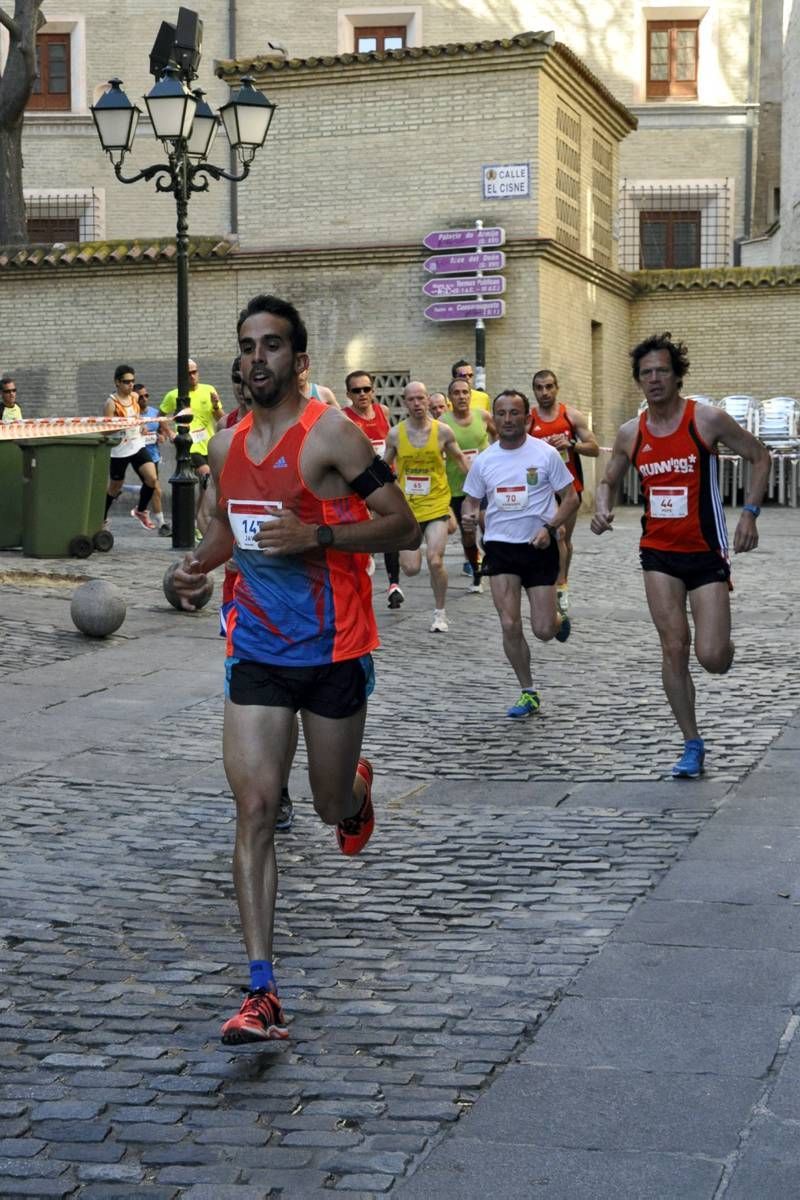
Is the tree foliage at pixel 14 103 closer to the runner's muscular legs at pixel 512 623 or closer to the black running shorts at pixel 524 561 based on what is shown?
the black running shorts at pixel 524 561

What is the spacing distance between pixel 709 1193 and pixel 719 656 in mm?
4762

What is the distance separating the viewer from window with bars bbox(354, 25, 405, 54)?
37.9 m

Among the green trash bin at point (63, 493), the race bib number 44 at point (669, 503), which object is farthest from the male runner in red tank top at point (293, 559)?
the green trash bin at point (63, 493)

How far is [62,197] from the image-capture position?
37812mm

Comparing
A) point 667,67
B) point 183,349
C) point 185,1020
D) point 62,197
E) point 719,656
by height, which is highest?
point 667,67

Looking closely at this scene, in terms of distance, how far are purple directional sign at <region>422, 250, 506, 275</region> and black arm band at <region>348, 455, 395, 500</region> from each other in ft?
65.8

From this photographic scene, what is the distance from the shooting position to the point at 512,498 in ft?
34.1

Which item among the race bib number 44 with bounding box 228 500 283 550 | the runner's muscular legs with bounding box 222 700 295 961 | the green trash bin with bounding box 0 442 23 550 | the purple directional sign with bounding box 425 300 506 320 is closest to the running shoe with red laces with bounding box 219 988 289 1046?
the runner's muscular legs with bounding box 222 700 295 961

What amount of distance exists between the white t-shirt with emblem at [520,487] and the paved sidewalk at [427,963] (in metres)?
1.02

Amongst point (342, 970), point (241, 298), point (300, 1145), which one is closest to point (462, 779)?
point (342, 970)

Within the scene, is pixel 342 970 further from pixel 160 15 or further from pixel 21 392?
pixel 160 15

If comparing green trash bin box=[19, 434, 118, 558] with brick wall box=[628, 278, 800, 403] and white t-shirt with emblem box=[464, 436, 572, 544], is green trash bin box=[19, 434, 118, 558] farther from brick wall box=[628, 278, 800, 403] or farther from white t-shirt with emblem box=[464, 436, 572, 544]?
brick wall box=[628, 278, 800, 403]

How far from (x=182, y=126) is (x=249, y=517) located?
553 inches

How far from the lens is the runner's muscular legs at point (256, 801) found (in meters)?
4.84
